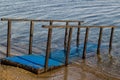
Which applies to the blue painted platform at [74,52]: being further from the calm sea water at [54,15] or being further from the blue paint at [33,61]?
the blue paint at [33,61]

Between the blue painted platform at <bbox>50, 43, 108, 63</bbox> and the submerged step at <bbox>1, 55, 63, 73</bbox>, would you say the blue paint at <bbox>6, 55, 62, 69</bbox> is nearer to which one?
the submerged step at <bbox>1, 55, 63, 73</bbox>

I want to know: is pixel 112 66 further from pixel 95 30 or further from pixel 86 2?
pixel 86 2

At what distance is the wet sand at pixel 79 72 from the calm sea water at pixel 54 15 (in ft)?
8.31

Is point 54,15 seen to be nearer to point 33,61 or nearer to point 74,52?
point 74,52

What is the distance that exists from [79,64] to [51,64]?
6.28ft

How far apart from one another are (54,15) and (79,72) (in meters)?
13.2

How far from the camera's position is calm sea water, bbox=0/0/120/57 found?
17.0 metres

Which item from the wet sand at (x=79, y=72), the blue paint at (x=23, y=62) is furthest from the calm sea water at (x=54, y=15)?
the blue paint at (x=23, y=62)

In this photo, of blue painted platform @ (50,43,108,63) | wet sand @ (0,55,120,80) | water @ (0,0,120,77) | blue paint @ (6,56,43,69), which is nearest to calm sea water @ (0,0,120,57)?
water @ (0,0,120,77)

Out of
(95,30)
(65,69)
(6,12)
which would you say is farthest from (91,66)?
(6,12)

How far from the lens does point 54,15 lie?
81.0 feet

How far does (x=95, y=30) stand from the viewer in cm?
2023

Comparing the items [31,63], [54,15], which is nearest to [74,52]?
[31,63]

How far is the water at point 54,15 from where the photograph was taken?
657 inches
